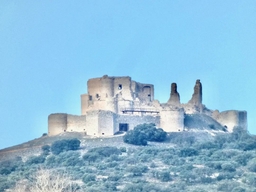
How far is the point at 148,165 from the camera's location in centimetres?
5431

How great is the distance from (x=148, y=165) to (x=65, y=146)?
6621 mm

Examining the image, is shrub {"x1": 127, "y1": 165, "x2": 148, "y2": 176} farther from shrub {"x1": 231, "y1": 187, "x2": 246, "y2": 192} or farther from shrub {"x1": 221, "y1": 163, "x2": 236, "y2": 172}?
shrub {"x1": 231, "y1": 187, "x2": 246, "y2": 192}

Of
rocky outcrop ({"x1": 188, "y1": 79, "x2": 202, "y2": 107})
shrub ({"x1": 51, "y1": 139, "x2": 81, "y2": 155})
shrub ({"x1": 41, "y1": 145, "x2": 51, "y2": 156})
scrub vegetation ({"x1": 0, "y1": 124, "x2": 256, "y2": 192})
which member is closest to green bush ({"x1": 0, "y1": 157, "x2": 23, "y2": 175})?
scrub vegetation ({"x1": 0, "y1": 124, "x2": 256, "y2": 192})

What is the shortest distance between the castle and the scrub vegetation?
1179 millimetres

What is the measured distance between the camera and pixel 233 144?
60.2 meters

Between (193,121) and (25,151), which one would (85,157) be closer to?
(25,151)

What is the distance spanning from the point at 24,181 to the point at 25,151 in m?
11.5

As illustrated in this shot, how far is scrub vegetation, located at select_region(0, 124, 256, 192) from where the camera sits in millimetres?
48188

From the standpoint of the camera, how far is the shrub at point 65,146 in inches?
2274

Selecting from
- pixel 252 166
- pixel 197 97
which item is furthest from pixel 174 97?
pixel 252 166

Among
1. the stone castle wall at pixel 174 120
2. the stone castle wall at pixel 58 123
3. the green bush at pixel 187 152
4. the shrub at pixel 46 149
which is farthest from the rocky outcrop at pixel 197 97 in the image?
the shrub at pixel 46 149

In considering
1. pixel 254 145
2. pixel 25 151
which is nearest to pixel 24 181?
pixel 25 151

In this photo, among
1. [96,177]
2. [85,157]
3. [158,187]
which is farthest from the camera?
[85,157]

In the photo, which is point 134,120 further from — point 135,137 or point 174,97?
point 174,97
